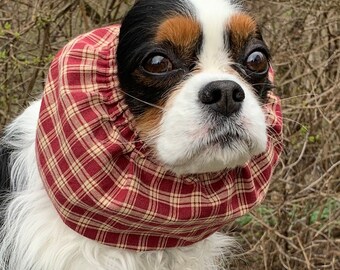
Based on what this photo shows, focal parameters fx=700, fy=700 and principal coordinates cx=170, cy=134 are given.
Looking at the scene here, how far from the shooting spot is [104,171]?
7.15 feet

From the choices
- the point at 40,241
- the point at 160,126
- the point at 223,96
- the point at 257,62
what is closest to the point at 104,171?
the point at 160,126

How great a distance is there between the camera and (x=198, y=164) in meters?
2.09

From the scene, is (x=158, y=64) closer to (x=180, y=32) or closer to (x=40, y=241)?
(x=180, y=32)

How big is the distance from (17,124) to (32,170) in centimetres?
24

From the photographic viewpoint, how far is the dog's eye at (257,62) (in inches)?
86.9

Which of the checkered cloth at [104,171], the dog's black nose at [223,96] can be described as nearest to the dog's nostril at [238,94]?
the dog's black nose at [223,96]

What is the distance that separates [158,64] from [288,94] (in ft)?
7.46

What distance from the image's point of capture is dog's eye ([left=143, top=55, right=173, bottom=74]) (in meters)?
2.09

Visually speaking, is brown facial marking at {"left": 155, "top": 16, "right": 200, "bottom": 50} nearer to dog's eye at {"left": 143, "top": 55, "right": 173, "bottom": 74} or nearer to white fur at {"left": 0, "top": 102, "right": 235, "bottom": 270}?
dog's eye at {"left": 143, "top": 55, "right": 173, "bottom": 74}

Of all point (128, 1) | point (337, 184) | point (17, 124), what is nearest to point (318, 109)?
point (337, 184)

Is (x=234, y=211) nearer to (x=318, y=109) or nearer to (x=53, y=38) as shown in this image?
(x=318, y=109)

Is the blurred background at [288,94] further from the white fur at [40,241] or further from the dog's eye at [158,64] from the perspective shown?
the dog's eye at [158,64]

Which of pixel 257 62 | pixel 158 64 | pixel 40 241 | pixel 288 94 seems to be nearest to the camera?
pixel 158 64

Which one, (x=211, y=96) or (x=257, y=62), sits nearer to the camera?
(x=211, y=96)
